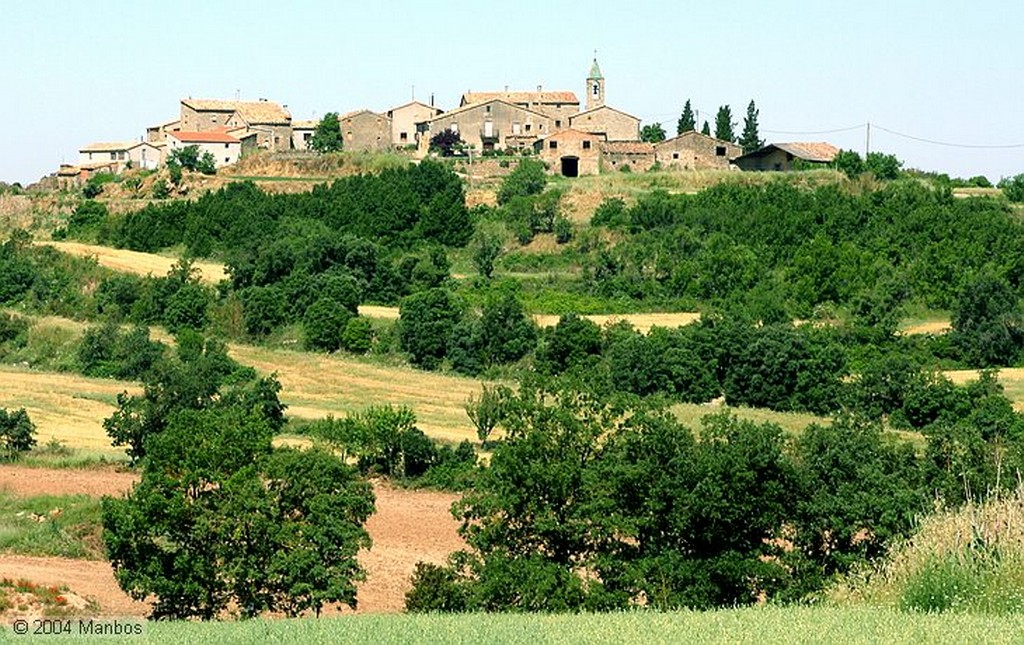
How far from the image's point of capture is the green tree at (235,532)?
23.9 metres

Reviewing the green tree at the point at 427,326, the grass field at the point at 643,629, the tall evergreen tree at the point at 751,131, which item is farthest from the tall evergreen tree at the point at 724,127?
the grass field at the point at 643,629

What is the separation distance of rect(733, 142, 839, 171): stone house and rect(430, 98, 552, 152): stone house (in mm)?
11617

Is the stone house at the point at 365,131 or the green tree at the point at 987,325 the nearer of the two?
the green tree at the point at 987,325

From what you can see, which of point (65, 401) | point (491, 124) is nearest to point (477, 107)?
point (491, 124)

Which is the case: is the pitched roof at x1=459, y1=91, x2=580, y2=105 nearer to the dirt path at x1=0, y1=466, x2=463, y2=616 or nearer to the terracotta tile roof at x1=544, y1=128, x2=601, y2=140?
the terracotta tile roof at x1=544, y1=128, x2=601, y2=140

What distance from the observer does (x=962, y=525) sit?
1969cm

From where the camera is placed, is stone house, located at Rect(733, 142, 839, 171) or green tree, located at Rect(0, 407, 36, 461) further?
stone house, located at Rect(733, 142, 839, 171)

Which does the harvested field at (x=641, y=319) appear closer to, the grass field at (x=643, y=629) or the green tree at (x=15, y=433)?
the green tree at (x=15, y=433)

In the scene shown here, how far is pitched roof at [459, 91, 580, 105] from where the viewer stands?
86.9 metres

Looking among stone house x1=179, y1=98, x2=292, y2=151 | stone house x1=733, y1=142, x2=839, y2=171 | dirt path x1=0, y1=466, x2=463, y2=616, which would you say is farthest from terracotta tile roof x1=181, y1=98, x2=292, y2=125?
dirt path x1=0, y1=466, x2=463, y2=616

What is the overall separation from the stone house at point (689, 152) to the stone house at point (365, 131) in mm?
15967

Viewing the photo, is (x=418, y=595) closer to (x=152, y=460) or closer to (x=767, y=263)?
(x=152, y=460)

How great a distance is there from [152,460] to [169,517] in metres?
1.70

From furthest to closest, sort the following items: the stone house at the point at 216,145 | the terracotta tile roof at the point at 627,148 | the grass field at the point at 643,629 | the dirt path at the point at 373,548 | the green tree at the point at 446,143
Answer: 1. the stone house at the point at 216,145
2. the green tree at the point at 446,143
3. the terracotta tile roof at the point at 627,148
4. the dirt path at the point at 373,548
5. the grass field at the point at 643,629
